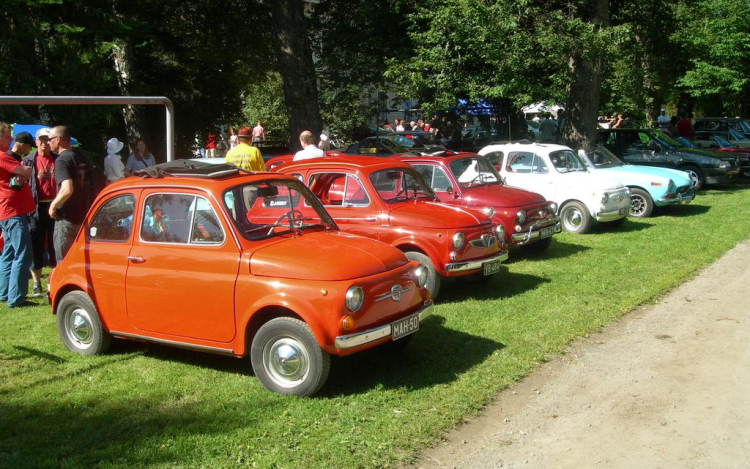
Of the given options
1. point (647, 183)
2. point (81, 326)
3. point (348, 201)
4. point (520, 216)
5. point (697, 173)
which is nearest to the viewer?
point (81, 326)

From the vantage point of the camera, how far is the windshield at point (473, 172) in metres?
11.6

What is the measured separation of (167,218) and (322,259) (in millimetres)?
1619

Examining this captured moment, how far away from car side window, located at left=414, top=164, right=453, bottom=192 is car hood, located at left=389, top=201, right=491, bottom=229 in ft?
6.47

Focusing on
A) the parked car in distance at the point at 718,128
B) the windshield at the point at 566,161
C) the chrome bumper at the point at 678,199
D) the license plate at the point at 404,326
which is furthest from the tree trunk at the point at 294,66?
the parked car in distance at the point at 718,128

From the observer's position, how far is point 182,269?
243 inches

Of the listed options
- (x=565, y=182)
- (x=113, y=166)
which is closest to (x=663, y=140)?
(x=565, y=182)

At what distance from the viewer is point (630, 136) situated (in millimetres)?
19750

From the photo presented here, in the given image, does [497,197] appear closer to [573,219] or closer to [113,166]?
[573,219]

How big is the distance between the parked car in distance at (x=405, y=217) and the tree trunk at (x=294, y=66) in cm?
872

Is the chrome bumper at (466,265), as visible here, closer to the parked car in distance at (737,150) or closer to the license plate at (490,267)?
the license plate at (490,267)

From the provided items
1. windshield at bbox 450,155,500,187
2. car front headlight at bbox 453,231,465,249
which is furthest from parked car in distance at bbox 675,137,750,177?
car front headlight at bbox 453,231,465,249

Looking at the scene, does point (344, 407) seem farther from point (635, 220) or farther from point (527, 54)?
point (527, 54)

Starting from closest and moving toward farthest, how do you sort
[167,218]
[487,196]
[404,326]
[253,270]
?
1. [253,270]
2. [404,326]
3. [167,218]
4. [487,196]

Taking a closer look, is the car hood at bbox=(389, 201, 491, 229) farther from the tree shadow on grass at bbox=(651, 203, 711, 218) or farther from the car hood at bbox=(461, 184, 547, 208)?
the tree shadow on grass at bbox=(651, 203, 711, 218)
